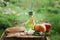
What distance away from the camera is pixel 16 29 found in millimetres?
2396

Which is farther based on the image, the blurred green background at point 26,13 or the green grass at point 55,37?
the blurred green background at point 26,13

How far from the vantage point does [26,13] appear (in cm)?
350

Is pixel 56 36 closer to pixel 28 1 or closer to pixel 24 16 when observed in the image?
pixel 24 16

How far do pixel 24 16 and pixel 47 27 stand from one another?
47.2 inches

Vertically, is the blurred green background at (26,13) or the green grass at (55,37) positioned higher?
the blurred green background at (26,13)

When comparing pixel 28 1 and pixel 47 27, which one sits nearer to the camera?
pixel 47 27

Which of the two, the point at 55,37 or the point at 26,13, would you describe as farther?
the point at 26,13

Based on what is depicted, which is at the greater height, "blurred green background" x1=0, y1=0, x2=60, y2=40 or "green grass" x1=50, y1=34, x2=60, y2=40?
"blurred green background" x1=0, y1=0, x2=60, y2=40

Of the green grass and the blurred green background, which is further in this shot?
the blurred green background

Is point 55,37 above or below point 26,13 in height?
below

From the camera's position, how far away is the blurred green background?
9.95ft

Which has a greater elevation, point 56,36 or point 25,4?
point 25,4

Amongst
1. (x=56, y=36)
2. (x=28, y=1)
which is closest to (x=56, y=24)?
(x=56, y=36)

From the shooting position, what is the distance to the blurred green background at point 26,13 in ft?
9.95
